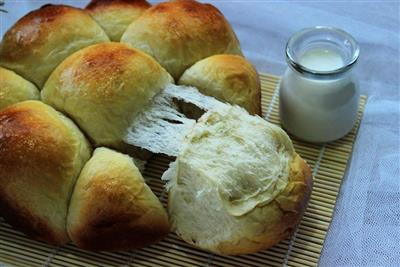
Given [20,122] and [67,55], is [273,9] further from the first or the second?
[20,122]

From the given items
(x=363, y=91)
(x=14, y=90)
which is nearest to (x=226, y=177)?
(x=14, y=90)

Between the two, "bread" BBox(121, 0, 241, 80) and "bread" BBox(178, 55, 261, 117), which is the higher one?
"bread" BBox(121, 0, 241, 80)

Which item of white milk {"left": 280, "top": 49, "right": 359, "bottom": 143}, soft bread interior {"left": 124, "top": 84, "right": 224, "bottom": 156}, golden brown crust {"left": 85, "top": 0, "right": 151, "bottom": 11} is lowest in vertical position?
white milk {"left": 280, "top": 49, "right": 359, "bottom": 143}

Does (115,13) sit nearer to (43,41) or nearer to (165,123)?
(43,41)

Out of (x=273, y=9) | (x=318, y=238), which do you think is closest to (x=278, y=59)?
(x=273, y=9)

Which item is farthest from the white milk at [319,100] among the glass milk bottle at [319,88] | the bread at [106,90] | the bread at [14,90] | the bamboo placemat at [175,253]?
the bread at [14,90]

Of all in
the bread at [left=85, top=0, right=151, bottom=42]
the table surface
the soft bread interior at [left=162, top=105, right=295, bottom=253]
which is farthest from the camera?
the bread at [left=85, top=0, right=151, bottom=42]

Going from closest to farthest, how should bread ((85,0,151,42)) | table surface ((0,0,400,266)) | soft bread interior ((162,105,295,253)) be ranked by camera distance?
soft bread interior ((162,105,295,253)), table surface ((0,0,400,266)), bread ((85,0,151,42))

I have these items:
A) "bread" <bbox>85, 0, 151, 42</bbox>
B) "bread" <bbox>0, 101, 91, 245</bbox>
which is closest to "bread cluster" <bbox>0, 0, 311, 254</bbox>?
"bread" <bbox>0, 101, 91, 245</bbox>

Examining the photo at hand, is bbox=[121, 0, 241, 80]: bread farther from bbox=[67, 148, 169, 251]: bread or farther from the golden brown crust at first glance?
bbox=[67, 148, 169, 251]: bread
